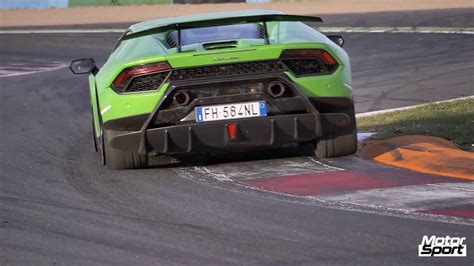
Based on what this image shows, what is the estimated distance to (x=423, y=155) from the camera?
8.30 metres

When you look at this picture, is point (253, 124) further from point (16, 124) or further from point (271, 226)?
point (16, 124)

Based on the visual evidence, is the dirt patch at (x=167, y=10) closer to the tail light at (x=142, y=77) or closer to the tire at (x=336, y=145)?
the tire at (x=336, y=145)

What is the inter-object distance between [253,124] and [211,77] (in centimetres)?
47

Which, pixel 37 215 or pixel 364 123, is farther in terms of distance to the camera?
pixel 364 123

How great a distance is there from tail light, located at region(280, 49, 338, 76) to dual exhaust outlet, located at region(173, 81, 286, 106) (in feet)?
0.56

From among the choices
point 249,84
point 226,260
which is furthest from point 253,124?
point 226,260

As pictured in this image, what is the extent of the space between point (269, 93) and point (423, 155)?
136 centimetres

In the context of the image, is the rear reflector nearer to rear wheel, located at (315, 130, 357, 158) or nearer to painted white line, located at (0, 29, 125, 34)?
rear wheel, located at (315, 130, 357, 158)

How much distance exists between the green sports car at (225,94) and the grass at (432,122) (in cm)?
154

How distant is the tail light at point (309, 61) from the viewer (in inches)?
313

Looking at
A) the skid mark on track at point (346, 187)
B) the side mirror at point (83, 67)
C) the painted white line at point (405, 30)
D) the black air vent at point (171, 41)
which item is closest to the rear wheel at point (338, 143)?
the skid mark on track at point (346, 187)

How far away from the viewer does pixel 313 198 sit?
6.93m

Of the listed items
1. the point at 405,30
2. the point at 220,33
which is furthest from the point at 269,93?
the point at 405,30

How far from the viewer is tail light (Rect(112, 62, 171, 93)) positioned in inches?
310
